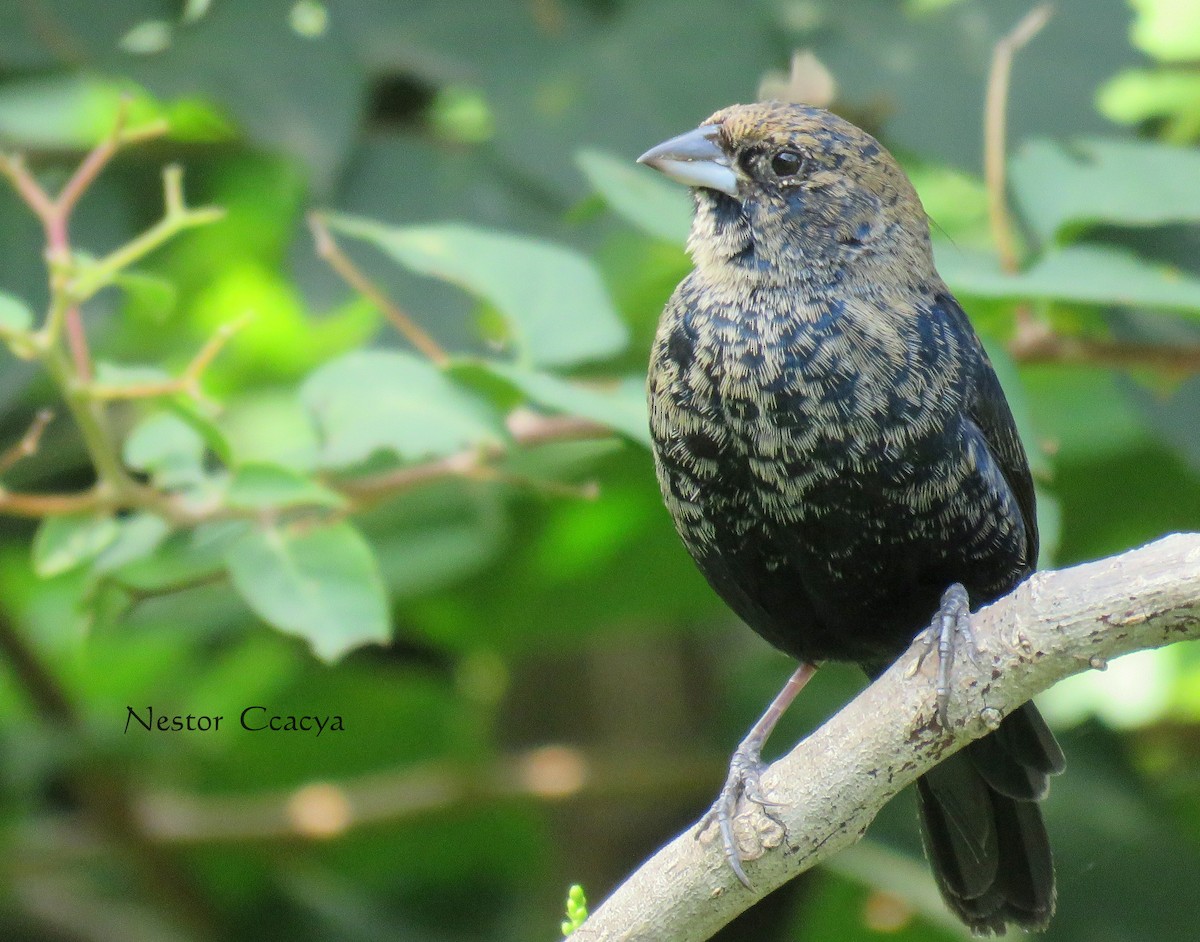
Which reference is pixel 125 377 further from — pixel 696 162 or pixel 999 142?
pixel 999 142

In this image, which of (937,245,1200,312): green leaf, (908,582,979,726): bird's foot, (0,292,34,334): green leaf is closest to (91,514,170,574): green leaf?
(0,292,34,334): green leaf

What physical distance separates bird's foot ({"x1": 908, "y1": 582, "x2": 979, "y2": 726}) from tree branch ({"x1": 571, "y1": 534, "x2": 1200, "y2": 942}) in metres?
0.01

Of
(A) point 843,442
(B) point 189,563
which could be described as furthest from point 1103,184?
(B) point 189,563

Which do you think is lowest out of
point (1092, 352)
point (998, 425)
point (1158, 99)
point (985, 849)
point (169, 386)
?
point (985, 849)

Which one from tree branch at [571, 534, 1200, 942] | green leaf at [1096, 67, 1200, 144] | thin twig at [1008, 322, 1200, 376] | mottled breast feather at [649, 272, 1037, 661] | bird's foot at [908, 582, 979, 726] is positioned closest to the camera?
tree branch at [571, 534, 1200, 942]

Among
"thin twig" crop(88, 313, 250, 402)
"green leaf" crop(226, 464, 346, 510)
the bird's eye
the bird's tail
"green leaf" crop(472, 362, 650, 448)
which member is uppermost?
the bird's eye

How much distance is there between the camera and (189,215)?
2.65 metres

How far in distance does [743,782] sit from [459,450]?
78 cm

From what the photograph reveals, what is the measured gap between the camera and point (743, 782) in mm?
2510

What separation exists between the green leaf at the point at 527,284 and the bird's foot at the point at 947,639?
0.83 m

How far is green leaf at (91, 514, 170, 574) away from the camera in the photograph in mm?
2746

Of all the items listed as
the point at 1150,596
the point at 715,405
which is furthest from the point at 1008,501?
the point at 1150,596

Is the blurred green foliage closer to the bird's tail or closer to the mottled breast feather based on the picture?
the mottled breast feather

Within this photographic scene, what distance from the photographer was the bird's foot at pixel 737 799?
210 centimetres
